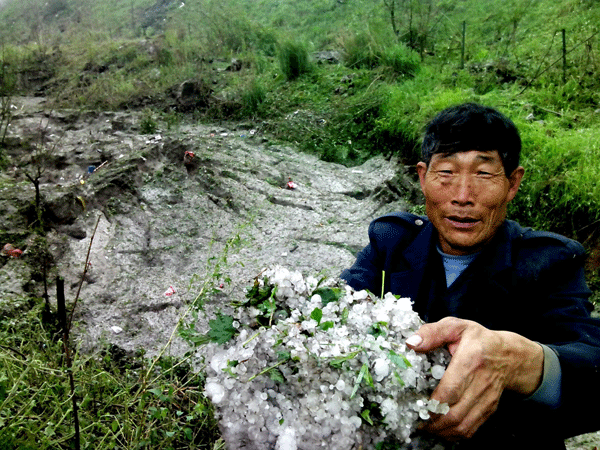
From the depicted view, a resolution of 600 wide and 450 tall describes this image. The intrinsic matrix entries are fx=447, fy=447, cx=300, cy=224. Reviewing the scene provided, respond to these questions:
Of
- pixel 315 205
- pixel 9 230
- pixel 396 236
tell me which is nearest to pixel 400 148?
pixel 315 205

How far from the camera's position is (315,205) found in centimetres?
446

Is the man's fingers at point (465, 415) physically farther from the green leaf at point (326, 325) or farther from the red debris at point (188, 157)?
the red debris at point (188, 157)

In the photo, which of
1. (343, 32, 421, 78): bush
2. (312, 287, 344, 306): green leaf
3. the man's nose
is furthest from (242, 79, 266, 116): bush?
(312, 287, 344, 306): green leaf

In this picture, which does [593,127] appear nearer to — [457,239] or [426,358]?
[457,239]

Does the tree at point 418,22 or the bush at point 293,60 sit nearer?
the tree at point 418,22

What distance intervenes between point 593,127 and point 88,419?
13.4 feet

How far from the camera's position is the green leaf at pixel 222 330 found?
1.07 metres

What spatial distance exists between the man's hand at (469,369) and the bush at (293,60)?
669 centimetres

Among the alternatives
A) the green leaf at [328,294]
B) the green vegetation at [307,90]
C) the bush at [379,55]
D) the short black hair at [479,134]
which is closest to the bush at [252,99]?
the green vegetation at [307,90]

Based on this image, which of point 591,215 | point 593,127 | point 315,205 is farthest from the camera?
point 315,205

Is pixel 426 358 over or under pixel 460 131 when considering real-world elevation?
under

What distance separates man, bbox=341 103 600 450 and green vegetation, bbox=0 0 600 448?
0.99 m

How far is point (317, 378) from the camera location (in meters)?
0.99

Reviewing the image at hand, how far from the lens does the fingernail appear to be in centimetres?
102
